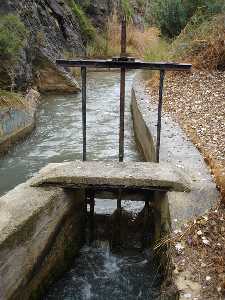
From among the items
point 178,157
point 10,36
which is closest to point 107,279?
point 178,157

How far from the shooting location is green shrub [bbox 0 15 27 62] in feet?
29.1

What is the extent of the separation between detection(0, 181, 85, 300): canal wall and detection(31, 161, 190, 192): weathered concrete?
0.15 meters

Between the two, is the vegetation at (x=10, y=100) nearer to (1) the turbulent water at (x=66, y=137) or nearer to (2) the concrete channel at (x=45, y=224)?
(1) the turbulent water at (x=66, y=137)

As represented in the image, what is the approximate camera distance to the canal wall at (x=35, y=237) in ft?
13.2

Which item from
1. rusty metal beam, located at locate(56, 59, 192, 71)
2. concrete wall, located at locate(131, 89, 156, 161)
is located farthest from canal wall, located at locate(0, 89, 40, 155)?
rusty metal beam, located at locate(56, 59, 192, 71)

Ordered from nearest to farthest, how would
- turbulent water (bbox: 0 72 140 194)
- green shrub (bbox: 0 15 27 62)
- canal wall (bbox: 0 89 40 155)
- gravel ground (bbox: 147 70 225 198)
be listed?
1. gravel ground (bbox: 147 70 225 198)
2. turbulent water (bbox: 0 72 140 194)
3. canal wall (bbox: 0 89 40 155)
4. green shrub (bbox: 0 15 27 62)

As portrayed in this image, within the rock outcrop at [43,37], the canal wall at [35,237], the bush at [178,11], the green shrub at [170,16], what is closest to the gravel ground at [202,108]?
the canal wall at [35,237]

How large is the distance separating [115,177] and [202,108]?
12.7 feet

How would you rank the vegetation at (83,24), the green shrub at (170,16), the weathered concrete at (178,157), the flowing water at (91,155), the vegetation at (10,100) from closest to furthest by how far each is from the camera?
the weathered concrete at (178,157) < the flowing water at (91,155) < the vegetation at (10,100) < the green shrub at (170,16) < the vegetation at (83,24)

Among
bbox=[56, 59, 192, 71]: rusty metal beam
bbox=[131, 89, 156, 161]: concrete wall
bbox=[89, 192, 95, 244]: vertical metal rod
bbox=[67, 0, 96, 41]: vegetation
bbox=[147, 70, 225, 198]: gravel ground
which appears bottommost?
bbox=[89, 192, 95, 244]: vertical metal rod

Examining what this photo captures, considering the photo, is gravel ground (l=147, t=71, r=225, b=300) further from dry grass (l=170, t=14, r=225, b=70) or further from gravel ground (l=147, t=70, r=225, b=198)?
dry grass (l=170, t=14, r=225, b=70)

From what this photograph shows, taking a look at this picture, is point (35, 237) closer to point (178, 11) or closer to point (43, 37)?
point (43, 37)

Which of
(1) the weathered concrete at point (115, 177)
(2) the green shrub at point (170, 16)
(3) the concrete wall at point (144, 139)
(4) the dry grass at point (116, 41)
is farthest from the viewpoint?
(4) the dry grass at point (116, 41)

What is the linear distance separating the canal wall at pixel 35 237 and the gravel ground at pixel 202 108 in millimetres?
1763
